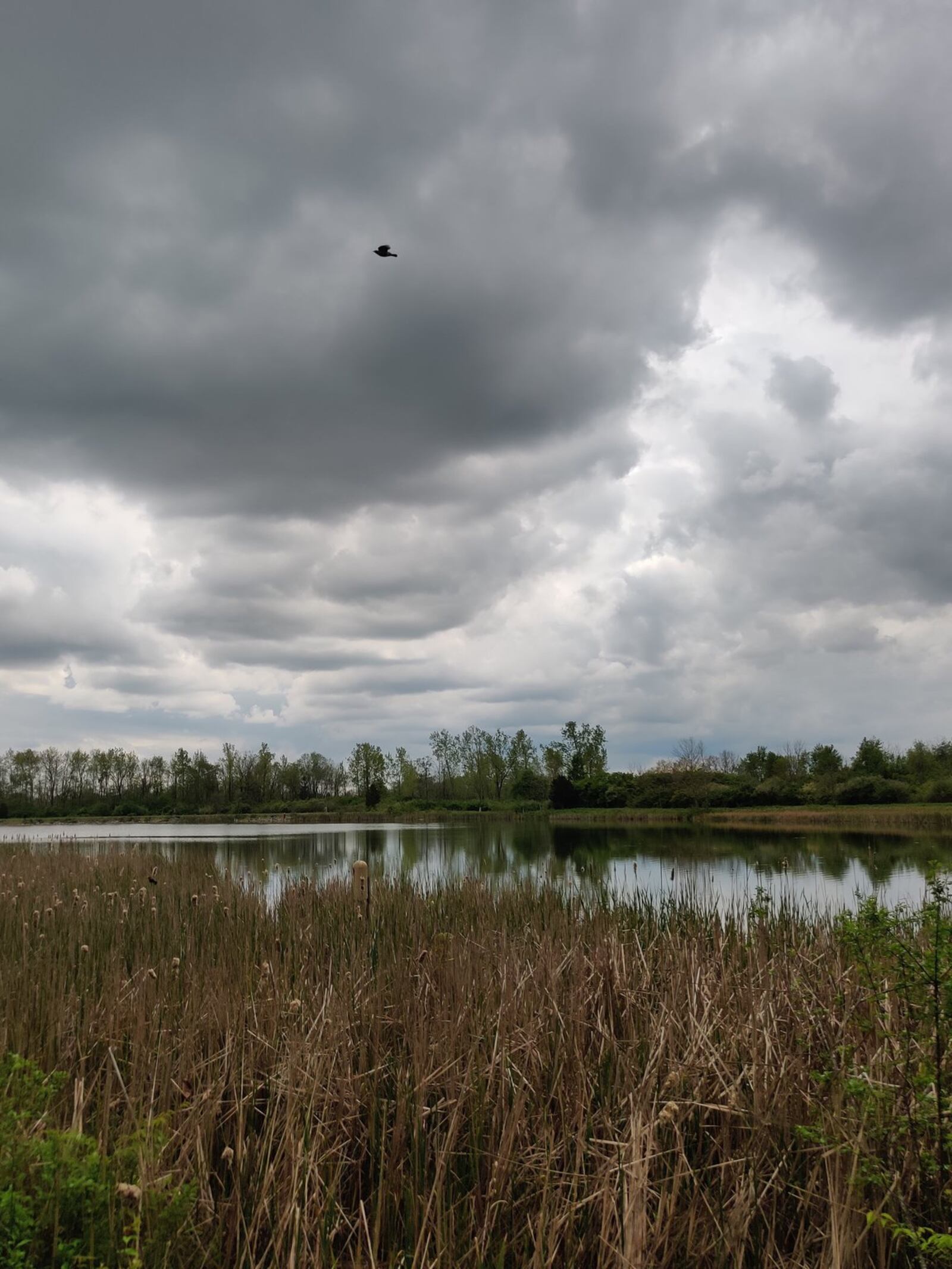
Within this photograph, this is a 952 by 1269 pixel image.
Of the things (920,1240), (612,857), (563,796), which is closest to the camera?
(920,1240)

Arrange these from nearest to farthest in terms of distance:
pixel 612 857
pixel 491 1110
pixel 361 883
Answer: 1. pixel 491 1110
2. pixel 361 883
3. pixel 612 857

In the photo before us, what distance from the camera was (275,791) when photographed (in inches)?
3644

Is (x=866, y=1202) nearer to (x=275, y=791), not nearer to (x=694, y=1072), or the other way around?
(x=694, y=1072)

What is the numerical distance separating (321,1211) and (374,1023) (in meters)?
1.70

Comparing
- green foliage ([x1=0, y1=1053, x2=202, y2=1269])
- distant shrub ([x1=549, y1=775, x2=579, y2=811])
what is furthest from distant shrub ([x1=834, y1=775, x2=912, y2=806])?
green foliage ([x1=0, y1=1053, x2=202, y2=1269])

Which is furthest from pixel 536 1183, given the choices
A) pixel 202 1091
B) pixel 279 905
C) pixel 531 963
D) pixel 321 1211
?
pixel 279 905

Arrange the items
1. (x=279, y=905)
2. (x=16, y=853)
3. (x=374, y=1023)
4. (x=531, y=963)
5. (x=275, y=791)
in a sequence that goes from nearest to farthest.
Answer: (x=374, y=1023), (x=531, y=963), (x=279, y=905), (x=16, y=853), (x=275, y=791)

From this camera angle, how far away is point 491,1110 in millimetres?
4258

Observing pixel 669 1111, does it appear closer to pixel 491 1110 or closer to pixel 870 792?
pixel 491 1110

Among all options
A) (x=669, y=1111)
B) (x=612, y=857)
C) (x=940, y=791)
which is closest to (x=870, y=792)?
(x=940, y=791)

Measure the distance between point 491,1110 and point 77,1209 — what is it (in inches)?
84.8

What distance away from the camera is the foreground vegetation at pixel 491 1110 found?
3.02 metres

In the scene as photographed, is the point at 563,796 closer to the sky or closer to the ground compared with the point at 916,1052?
closer to the ground

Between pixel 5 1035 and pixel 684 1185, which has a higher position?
pixel 5 1035
